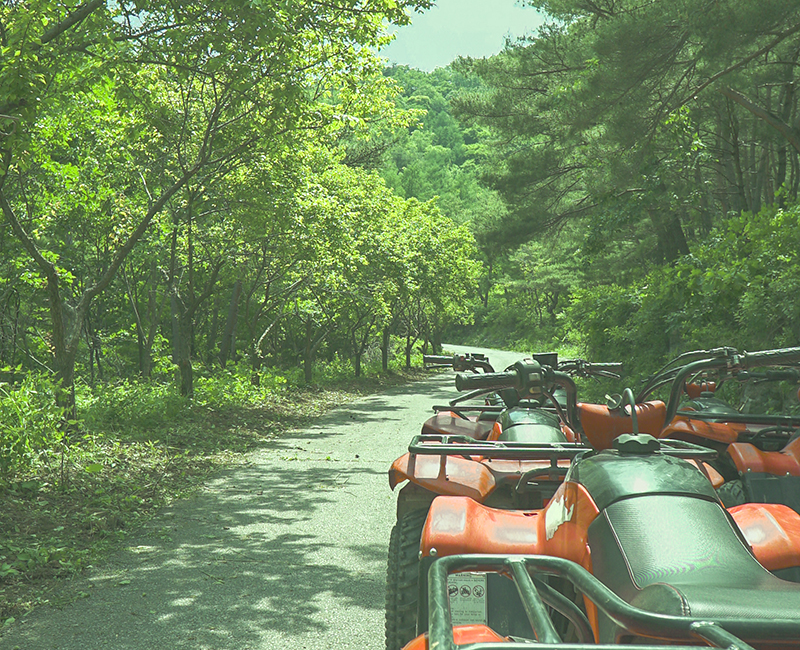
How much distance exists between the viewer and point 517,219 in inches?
769

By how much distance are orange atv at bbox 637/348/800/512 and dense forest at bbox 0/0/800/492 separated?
3870 millimetres

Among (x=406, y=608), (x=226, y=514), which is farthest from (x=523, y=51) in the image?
(x=406, y=608)

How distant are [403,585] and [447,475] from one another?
0.59 metres

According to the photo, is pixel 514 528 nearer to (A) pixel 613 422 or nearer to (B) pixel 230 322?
(A) pixel 613 422

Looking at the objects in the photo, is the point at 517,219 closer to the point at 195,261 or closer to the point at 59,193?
the point at 195,261

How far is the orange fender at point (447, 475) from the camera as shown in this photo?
301 centimetres

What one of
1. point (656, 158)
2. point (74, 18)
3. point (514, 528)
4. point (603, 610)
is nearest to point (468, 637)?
point (603, 610)

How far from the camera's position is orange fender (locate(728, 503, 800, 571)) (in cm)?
205

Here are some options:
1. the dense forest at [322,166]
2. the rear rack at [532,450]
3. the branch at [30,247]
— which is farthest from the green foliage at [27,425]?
the rear rack at [532,450]

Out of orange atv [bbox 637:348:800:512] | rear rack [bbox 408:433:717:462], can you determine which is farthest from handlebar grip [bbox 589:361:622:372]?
rear rack [bbox 408:433:717:462]

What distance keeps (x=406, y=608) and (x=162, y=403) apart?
372 inches

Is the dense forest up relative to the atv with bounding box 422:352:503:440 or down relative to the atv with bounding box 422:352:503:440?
up

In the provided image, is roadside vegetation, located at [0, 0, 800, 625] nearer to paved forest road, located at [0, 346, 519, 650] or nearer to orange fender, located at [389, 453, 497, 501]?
paved forest road, located at [0, 346, 519, 650]

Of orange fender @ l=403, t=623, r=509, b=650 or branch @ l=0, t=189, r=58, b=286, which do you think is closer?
orange fender @ l=403, t=623, r=509, b=650
